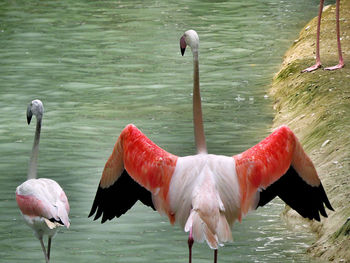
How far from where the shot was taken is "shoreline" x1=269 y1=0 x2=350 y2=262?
7055 mm

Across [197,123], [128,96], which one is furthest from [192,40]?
[128,96]

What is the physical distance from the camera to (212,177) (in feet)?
20.0

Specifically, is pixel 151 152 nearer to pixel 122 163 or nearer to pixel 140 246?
pixel 122 163

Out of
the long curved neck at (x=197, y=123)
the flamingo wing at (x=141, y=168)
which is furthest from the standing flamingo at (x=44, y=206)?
the long curved neck at (x=197, y=123)

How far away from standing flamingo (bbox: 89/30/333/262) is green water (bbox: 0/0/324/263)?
90cm

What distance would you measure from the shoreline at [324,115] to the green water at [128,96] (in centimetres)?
23

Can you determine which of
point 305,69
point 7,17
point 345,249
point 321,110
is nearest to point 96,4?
point 7,17

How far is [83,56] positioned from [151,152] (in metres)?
8.57

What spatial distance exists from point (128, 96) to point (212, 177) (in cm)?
645

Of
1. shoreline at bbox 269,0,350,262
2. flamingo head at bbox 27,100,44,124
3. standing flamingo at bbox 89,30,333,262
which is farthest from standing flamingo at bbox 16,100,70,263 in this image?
shoreline at bbox 269,0,350,262

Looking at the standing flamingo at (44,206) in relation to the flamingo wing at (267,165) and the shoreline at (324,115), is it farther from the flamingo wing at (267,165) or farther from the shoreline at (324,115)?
the shoreline at (324,115)

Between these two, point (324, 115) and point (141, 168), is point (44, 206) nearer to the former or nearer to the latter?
point (141, 168)

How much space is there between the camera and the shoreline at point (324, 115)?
23.1 feet

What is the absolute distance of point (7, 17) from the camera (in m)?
17.7
